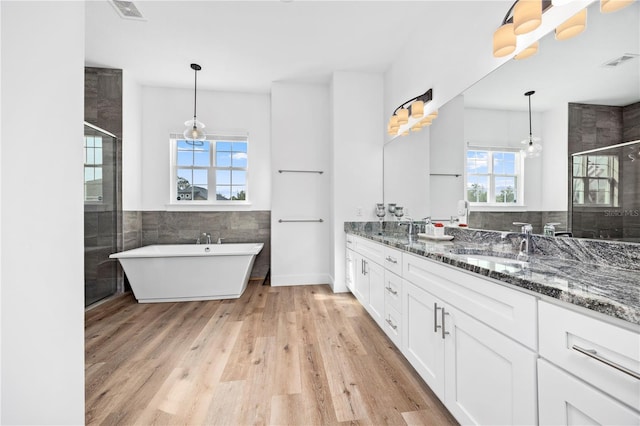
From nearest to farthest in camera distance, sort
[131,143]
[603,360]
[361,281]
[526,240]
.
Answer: [603,360] < [526,240] < [361,281] < [131,143]

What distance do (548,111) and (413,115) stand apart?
133 centimetres

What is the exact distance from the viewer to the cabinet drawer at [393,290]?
1767 mm

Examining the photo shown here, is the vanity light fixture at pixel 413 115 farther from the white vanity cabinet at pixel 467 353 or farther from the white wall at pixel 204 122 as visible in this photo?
the white wall at pixel 204 122

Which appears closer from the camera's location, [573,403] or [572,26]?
[573,403]

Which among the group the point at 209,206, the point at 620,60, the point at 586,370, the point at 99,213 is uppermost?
the point at 620,60

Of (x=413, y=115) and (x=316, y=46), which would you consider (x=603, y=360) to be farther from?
(x=316, y=46)

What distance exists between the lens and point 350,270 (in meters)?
3.11

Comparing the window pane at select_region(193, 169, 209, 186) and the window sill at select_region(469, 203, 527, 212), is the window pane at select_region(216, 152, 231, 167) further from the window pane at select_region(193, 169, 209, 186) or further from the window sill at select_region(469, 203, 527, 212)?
the window sill at select_region(469, 203, 527, 212)

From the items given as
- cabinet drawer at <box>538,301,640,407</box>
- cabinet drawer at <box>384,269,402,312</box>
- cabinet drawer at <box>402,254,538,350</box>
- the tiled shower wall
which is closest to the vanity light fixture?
cabinet drawer at <box>384,269,402,312</box>

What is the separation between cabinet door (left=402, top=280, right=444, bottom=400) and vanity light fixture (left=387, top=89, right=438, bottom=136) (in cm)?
164

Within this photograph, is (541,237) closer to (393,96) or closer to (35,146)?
(35,146)

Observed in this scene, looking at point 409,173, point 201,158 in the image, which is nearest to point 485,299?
point 409,173

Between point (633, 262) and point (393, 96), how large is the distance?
2714 mm

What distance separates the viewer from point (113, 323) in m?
2.49
